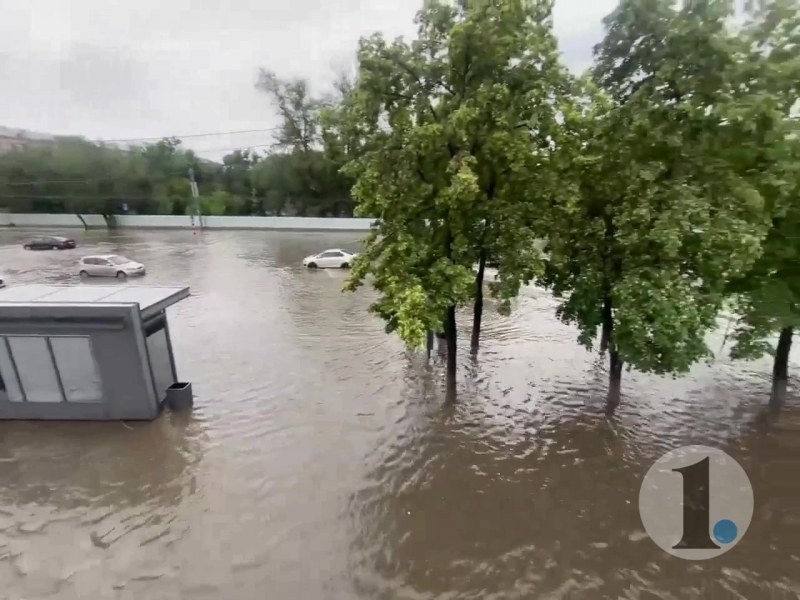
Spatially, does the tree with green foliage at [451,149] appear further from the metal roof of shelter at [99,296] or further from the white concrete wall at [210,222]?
the white concrete wall at [210,222]

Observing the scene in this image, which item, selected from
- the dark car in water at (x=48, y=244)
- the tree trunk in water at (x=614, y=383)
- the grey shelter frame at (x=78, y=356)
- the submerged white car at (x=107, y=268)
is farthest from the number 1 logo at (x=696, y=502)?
the dark car in water at (x=48, y=244)

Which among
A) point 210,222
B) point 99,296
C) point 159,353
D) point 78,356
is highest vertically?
point 99,296

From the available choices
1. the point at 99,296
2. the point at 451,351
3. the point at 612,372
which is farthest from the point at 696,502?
the point at 99,296

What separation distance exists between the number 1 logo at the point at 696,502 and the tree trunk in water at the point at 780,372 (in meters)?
2.18

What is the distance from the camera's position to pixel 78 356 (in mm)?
8555

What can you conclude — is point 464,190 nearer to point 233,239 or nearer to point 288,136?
point 233,239

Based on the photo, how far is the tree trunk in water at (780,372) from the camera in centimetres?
888

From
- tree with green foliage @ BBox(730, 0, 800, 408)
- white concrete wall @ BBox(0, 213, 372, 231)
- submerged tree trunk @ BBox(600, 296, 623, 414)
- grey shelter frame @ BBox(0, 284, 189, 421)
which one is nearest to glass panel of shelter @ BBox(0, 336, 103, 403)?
grey shelter frame @ BBox(0, 284, 189, 421)

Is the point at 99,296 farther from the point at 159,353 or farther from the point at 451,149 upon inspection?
the point at 451,149

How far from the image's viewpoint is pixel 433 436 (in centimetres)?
864

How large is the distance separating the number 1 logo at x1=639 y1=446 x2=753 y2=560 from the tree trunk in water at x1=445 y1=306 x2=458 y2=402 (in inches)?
151

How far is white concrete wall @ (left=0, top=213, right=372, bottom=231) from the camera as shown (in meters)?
38.2

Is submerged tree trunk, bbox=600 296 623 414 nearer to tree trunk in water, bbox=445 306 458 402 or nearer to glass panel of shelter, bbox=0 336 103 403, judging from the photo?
tree trunk in water, bbox=445 306 458 402

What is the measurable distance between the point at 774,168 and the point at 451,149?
4.77 meters
